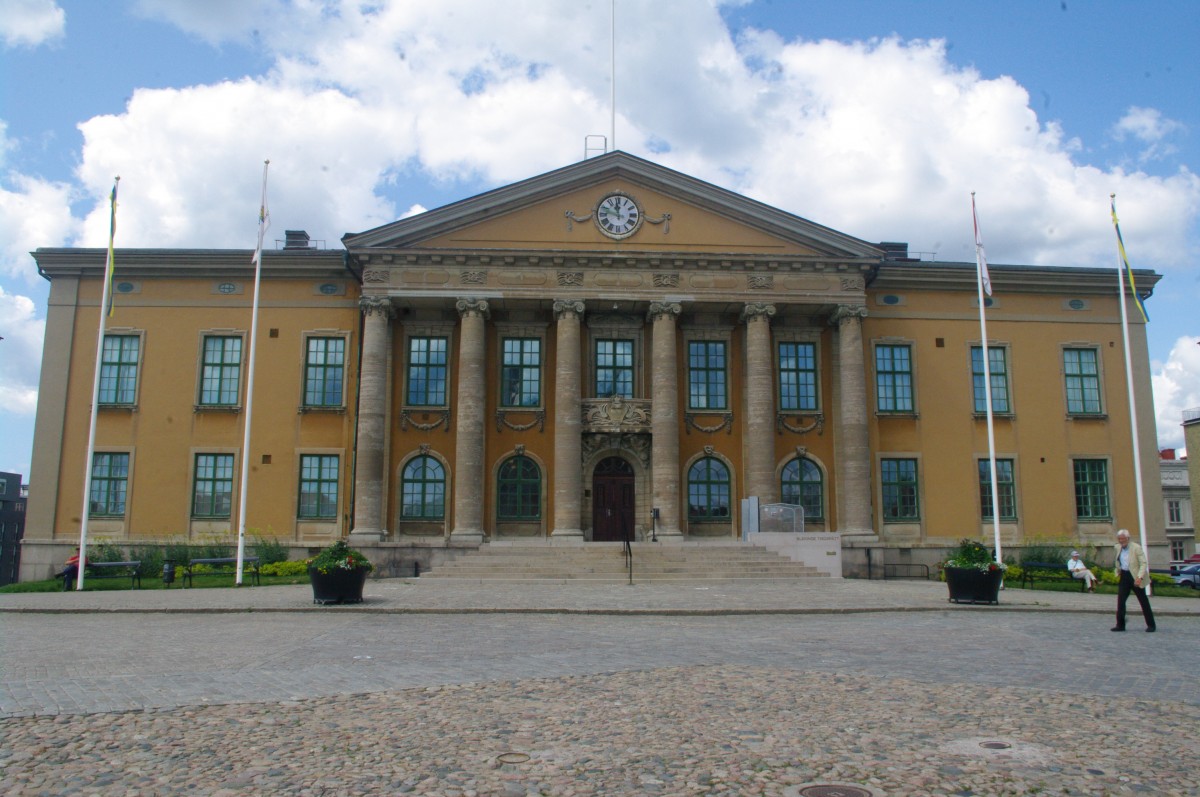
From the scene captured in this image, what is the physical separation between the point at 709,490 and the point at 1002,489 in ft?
A: 35.7

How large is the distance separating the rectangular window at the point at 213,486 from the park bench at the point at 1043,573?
25.6 metres

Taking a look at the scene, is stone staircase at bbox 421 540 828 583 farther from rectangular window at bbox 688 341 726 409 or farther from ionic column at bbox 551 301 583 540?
rectangular window at bbox 688 341 726 409

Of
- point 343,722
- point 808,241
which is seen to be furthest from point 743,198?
point 343,722

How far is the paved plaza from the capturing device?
6281 mm

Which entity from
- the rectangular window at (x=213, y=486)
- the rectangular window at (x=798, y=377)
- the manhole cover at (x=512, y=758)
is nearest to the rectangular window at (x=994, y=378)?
the rectangular window at (x=798, y=377)

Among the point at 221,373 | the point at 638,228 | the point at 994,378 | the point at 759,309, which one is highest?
the point at 638,228

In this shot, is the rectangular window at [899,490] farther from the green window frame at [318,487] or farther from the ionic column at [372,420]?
the green window frame at [318,487]

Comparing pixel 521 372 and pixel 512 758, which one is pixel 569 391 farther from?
pixel 512 758

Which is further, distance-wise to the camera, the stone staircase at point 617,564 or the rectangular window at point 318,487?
the rectangular window at point 318,487

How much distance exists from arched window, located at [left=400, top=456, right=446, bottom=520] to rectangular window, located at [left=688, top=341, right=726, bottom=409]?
9.28m

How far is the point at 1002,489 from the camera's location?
116 ft

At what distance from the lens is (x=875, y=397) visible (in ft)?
115

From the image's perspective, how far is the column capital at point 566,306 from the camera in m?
32.5

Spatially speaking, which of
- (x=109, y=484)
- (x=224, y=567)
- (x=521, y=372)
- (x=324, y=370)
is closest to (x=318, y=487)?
(x=224, y=567)
